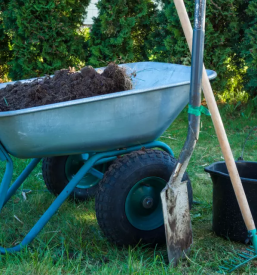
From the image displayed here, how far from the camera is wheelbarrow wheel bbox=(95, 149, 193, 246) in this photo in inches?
77.8

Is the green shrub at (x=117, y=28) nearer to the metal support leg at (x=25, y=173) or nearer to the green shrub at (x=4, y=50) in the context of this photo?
the green shrub at (x=4, y=50)

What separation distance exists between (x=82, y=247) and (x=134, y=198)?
39 cm

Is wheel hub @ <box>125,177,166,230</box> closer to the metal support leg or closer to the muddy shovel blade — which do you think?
the muddy shovel blade

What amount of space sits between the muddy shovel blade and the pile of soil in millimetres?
626

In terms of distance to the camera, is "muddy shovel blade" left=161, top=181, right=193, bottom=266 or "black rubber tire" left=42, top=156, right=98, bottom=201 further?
"black rubber tire" left=42, top=156, right=98, bottom=201

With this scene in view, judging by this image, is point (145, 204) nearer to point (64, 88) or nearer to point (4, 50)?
point (64, 88)

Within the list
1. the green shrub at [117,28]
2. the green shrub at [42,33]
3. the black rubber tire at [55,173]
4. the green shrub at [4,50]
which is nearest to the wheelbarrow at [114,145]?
the black rubber tire at [55,173]

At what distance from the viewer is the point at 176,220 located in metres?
1.93

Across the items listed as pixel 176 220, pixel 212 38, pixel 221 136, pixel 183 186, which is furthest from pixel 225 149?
pixel 212 38

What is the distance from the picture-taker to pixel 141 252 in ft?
6.81

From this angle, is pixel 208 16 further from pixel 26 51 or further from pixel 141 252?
pixel 141 252

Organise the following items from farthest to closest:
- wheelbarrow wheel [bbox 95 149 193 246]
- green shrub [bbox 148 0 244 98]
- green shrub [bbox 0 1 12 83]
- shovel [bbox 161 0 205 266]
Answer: green shrub [bbox 0 1 12 83], green shrub [bbox 148 0 244 98], wheelbarrow wheel [bbox 95 149 193 246], shovel [bbox 161 0 205 266]

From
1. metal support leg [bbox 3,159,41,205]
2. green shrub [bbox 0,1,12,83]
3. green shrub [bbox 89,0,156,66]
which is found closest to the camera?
metal support leg [bbox 3,159,41,205]

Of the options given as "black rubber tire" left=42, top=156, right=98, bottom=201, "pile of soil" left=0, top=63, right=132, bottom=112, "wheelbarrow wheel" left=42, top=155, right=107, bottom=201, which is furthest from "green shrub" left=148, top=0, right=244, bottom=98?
"pile of soil" left=0, top=63, right=132, bottom=112
